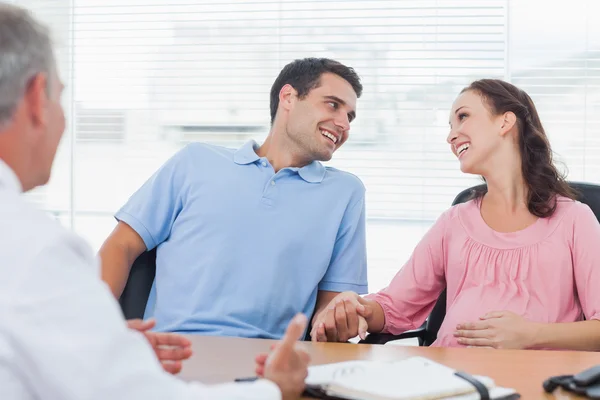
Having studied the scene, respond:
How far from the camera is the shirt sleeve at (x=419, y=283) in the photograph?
2.17 metres

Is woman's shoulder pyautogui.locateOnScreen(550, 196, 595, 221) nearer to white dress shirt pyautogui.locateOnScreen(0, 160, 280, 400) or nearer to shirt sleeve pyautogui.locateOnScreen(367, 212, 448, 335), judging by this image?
shirt sleeve pyautogui.locateOnScreen(367, 212, 448, 335)

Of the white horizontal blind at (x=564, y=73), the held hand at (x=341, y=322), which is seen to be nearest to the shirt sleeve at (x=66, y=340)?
the held hand at (x=341, y=322)

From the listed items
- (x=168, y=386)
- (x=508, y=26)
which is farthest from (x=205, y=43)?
(x=168, y=386)

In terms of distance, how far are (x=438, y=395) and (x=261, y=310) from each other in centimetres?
103

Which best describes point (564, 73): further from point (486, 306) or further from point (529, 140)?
point (486, 306)

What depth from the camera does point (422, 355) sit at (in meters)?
1.52

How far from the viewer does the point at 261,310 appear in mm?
2123

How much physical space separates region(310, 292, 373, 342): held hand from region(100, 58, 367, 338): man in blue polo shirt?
11.2 inches

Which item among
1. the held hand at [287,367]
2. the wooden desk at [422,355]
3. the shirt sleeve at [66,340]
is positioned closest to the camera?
the shirt sleeve at [66,340]

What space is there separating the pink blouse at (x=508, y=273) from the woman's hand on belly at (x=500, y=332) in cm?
18

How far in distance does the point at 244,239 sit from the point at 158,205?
321mm

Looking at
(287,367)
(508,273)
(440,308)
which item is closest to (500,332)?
(508,273)

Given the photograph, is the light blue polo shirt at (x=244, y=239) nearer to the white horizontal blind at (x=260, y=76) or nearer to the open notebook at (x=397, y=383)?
the open notebook at (x=397, y=383)

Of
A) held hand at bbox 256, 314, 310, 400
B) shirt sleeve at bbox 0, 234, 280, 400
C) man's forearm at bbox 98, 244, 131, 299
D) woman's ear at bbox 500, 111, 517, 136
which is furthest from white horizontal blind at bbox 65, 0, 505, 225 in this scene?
shirt sleeve at bbox 0, 234, 280, 400
